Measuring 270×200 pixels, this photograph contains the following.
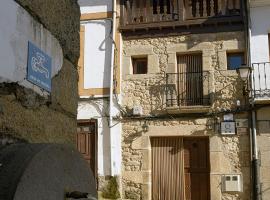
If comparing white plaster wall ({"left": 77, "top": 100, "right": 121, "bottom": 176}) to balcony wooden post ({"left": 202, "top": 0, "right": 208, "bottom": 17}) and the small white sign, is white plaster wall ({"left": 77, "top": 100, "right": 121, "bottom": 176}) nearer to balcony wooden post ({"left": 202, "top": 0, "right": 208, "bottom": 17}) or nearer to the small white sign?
the small white sign

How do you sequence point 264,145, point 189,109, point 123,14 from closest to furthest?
point 264,145
point 189,109
point 123,14

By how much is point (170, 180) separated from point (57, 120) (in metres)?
10.1

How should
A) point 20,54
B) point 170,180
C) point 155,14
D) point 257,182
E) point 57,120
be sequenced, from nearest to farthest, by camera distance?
point 20,54 → point 57,120 → point 257,182 → point 170,180 → point 155,14

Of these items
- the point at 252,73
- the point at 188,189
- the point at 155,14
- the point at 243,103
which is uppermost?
the point at 155,14

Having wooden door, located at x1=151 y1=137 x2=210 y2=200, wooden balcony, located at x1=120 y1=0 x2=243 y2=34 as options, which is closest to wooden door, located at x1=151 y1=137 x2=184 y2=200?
wooden door, located at x1=151 y1=137 x2=210 y2=200

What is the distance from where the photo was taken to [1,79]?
4.52ft

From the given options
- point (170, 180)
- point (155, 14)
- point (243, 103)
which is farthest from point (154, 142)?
point (155, 14)

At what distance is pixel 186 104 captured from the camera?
11820mm

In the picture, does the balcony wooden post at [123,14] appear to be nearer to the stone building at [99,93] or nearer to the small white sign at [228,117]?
the stone building at [99,93]

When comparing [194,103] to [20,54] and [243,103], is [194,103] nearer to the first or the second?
[243,103]

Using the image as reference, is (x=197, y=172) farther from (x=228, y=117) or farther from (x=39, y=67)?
(x=39, y=67)

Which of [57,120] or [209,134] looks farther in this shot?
[209,134]

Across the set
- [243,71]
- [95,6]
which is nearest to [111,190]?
[243,71]

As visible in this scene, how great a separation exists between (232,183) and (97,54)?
4834 millimetres
